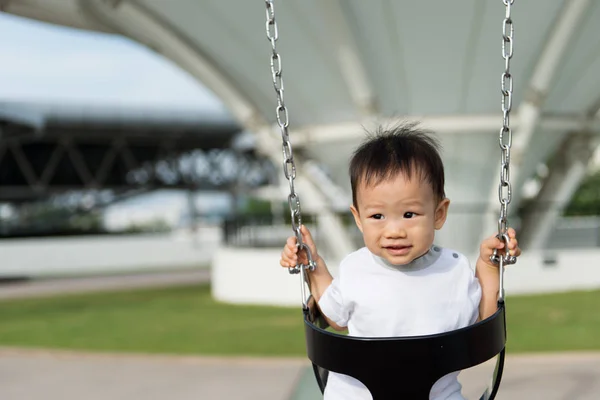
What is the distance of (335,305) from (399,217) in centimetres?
44

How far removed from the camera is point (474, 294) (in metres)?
2.28

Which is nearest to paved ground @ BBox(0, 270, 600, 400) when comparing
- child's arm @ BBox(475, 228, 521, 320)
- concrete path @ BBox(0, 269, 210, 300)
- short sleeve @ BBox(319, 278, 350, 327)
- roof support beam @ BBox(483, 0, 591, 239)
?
short sleeve @ BBox(319, 278, 350, 327)

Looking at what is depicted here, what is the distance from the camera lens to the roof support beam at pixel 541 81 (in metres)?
9.38

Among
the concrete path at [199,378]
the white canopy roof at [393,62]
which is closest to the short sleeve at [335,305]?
the concrete path at [199,378]

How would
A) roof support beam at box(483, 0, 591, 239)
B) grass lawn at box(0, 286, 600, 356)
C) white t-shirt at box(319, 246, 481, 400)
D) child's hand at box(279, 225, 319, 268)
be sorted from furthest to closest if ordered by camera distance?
roof support beam at box(483, 0, 591, 239)
grass lawn at box(0, 286, 600, 356)
child's hand at box(279, 225, 319, 268)
white t-shirt at box(319, 246, 481, 400)

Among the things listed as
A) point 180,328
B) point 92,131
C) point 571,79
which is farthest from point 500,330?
point 92,131

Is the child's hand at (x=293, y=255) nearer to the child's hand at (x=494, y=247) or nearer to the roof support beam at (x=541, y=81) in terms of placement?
the child's hand at (x=494, y=247)

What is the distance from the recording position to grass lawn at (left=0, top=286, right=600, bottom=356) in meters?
7.72

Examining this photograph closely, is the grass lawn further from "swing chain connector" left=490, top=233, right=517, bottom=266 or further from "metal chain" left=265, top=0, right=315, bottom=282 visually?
"swing chain connector" left=490, top=233, right=517, bottom=266

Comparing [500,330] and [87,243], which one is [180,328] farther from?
[87,243]

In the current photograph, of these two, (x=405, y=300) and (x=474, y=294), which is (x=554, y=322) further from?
(x=405, y=300)

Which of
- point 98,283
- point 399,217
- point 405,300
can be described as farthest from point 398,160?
point 98,283

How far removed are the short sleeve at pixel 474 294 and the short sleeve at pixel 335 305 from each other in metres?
0.44

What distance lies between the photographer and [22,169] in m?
30.7
